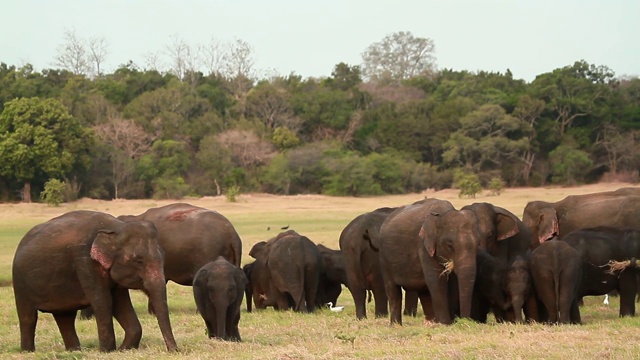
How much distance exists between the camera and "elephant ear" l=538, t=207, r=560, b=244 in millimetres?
18391

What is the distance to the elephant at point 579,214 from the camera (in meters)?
18.5

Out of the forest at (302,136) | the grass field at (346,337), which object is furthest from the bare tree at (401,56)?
the grass field at (346,337)

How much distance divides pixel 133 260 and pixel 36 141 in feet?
140

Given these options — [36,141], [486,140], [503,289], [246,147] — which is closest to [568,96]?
[486,140]

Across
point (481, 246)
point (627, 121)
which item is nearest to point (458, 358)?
point (481, 246)

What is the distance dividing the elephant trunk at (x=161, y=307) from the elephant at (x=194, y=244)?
5.57 m

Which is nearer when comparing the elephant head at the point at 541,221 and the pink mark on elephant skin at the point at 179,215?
the pink mark on elephant skin at the point at 179,215

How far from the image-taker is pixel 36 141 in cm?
5234

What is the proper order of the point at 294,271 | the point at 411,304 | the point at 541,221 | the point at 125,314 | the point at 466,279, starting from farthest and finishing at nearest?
the point at 541,221, the point at 294,271, the point at 411,304, the point at 466,279, the point at 125,314

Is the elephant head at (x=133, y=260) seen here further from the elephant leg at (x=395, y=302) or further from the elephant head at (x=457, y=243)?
the elephant leg at (x=395, y=302)

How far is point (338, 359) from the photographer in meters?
10.2

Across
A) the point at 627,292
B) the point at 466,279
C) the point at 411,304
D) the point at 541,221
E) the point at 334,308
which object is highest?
the point at 541,221

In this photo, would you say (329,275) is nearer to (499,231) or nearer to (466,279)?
(499,231)

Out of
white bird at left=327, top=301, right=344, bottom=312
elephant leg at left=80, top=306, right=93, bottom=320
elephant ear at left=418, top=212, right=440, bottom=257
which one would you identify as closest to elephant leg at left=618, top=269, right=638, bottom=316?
elephant ear at left=418, top=212, right=440, bottom=257
